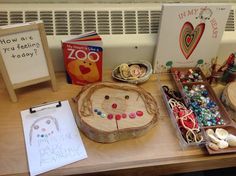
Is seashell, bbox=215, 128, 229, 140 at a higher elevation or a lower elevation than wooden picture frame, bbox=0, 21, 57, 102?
lower

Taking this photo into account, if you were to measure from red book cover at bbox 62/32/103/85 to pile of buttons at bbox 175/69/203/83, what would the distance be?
0.99 ft

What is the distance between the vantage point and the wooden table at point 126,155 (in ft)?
2.46

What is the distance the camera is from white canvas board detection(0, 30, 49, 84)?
2.69 ft

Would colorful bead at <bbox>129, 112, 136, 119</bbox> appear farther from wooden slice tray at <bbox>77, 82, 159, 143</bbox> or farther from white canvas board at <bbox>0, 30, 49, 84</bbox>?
white canvas board at <bbox>0, 30, 49, 84</bbox>

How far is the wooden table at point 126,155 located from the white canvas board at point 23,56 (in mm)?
107

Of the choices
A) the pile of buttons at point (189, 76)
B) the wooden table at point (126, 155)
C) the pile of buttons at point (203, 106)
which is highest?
the pile of buttons at point (189, 76)

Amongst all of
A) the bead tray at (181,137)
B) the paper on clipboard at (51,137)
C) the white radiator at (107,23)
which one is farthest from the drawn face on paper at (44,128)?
the bead tray at (181,137)

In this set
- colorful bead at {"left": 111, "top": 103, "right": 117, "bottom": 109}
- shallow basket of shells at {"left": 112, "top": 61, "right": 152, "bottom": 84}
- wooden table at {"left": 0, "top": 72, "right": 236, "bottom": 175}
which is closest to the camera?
wooden table at {"left": 0, "top": 72, "right": 236, "bottom": 175}

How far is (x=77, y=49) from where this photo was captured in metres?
0.89

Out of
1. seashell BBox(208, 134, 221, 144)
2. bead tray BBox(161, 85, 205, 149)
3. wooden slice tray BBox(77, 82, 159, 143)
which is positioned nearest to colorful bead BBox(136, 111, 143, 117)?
wooden slice tray BBox(77, 82, 159, 143)

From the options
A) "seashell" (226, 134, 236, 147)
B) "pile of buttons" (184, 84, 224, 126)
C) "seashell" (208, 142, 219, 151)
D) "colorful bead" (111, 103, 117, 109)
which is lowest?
"seashell" (208, 142, 219, 151)

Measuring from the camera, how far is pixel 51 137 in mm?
810

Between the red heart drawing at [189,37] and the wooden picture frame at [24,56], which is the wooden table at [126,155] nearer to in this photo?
the wooden picture frame at [24,56]

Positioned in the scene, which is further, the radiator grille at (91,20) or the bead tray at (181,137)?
the radiator grille at (91,20)
